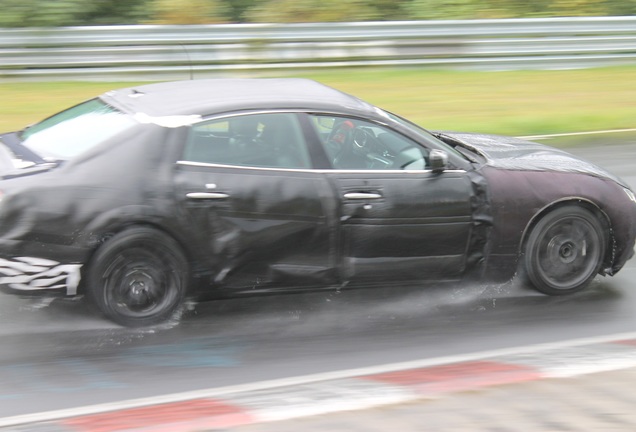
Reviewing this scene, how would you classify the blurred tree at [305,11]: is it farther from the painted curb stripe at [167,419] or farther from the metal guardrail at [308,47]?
the painted curb stripe at [167,419]

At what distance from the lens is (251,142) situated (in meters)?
5.65

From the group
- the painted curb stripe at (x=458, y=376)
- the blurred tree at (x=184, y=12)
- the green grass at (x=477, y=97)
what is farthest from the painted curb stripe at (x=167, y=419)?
the blurred tree at (x=184, y=12)

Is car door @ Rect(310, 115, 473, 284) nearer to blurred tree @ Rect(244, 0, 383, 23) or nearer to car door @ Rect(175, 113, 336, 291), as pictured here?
car door @ Rect(175, 113, 336, 291)

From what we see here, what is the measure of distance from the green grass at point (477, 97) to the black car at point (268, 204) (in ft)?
19.3

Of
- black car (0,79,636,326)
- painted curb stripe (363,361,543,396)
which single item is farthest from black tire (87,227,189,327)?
painted curb stripe (363,361,543,396)

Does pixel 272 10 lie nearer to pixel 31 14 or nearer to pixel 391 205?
pixel 31 14

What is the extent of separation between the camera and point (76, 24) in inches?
608

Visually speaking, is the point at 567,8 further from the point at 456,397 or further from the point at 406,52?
the point at 456,397

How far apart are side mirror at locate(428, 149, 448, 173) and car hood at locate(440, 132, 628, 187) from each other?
1.54 feet

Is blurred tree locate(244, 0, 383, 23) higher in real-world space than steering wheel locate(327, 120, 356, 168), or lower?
higher

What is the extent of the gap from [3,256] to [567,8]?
638 inches

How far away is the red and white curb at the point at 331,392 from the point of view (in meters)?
3.80

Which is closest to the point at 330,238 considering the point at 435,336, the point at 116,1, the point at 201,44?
the point at 435,336

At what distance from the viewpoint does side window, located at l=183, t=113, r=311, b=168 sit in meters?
5.53
